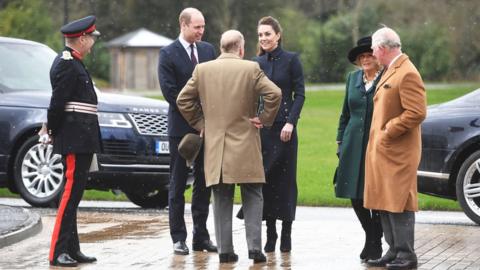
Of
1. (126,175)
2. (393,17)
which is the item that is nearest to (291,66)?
(126,175)

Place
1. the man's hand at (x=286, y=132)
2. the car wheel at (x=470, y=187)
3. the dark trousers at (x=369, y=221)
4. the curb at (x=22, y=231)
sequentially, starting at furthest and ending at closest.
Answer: the car wheel at (x=470, y=187)
the curb at (x=22, y=231)
the man's hand at (x=286, y=132)
the dark trousers at (x=369, y=221)

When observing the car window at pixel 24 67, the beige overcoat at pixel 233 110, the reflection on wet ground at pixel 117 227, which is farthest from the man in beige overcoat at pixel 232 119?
the car window at pixel 24 67

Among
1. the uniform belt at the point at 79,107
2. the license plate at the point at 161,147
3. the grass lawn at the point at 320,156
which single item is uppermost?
the uniform belt at the point at 79,107

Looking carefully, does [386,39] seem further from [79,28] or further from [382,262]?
[79,28]

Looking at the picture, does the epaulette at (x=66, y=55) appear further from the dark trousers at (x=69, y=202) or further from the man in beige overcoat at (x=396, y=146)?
the man in beige overcoat at (x=396, y=146)

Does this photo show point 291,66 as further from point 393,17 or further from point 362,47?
point 393,17

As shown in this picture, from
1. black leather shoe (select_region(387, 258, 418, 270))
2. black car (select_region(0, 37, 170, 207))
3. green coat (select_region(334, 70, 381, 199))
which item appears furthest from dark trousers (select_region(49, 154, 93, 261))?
black car (select_region(0, 37, 170, 207))

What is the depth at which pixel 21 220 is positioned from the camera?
12734mm

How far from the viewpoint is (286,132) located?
424 inches

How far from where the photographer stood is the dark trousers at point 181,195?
11.0 metres

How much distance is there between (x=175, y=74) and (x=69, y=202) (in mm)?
1520

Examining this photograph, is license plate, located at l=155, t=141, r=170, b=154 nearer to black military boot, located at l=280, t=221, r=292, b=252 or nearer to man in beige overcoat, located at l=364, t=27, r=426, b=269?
black military boot, located at l=280, t=221, r=292, b=252

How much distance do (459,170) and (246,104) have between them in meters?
3.84

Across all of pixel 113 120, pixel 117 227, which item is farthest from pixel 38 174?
pixel 117 227
